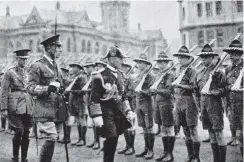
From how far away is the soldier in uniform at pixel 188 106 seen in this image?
7.09 metres

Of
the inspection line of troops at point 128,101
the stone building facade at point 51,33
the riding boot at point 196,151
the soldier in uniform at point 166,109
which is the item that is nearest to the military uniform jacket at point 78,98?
the inspection line of troops at point 128,101

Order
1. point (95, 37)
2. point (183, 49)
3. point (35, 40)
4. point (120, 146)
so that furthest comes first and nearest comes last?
point (95, 37) → point (35, 40) → point (120, 146) → point (183, 49)

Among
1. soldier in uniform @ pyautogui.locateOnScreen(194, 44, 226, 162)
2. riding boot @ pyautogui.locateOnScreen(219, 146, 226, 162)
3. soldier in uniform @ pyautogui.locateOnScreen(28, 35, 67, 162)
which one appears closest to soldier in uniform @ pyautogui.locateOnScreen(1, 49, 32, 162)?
soldier in uniform @ pyautogui.locateOnScreen(28, 35, 67, 162)

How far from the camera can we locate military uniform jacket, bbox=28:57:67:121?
592 centimetres

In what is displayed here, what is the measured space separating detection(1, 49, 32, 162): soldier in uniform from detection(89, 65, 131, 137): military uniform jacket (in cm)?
252

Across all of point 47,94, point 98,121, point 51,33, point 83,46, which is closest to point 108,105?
point 98,121

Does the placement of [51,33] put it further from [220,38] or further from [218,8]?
[220,38]

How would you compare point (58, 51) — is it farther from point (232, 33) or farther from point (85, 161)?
point (232, 33)

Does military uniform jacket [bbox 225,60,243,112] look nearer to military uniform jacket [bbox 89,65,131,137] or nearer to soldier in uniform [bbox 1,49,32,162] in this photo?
military uniform jacket [bbox 89,65,131,137]

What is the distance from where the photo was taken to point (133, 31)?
85.8 m

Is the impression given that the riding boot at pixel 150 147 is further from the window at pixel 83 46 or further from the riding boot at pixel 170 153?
the window at pixel 83 46

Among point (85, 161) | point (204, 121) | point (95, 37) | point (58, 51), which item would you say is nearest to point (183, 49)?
point (204, 121)

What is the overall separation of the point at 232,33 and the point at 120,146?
34591 mm

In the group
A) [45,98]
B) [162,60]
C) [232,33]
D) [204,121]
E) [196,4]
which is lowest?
[204,121]
